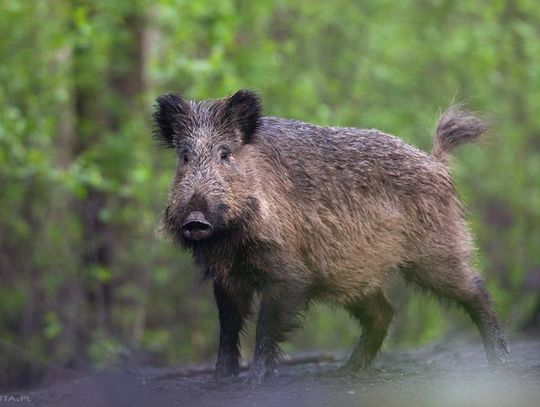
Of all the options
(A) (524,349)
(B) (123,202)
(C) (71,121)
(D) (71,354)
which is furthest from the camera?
(C) (71,121)

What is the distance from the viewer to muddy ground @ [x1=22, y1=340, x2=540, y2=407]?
21.2 ft

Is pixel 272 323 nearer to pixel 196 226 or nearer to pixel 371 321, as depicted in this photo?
pixel 196 226

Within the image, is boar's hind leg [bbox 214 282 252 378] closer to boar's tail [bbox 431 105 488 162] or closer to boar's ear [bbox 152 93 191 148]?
boar's ear [bbox 152 93 191 148]

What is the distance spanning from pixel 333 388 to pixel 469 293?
161cm

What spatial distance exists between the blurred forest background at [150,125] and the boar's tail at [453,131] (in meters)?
2.99

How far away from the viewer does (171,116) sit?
750 centimetres

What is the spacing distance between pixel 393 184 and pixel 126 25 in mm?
7827

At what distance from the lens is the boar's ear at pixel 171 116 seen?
7.44m

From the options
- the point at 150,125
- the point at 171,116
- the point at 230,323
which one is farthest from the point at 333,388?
the point at 150,125

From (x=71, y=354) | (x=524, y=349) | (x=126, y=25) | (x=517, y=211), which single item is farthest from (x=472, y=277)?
(x=517, y=211)

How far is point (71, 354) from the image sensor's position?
1354cm

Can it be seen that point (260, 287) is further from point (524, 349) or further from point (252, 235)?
point (524, 349)

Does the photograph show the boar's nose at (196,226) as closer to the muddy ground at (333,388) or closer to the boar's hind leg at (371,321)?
the muddy ground at (333,388)

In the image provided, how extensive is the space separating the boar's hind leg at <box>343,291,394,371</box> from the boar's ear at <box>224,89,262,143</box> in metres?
1.68
